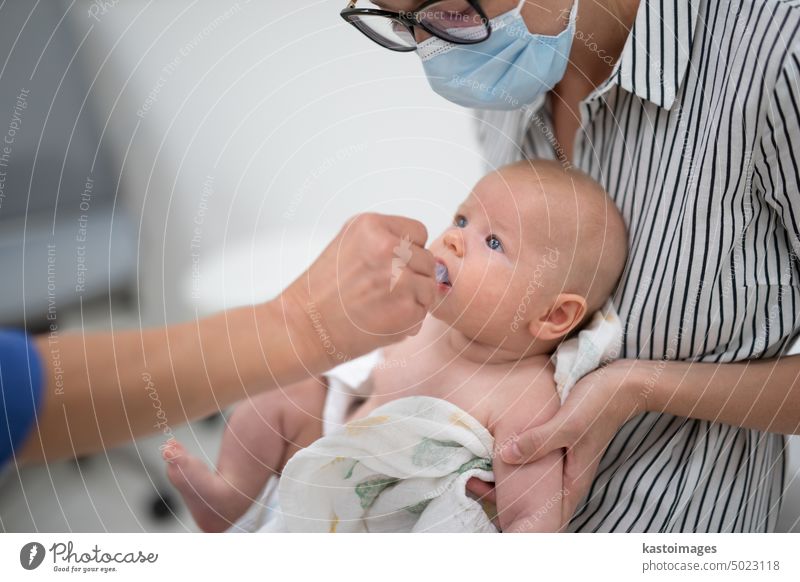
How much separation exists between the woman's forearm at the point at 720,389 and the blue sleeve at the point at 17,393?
556 millimetres

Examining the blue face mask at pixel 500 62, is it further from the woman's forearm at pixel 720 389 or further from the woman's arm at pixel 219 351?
the woman's forearm at pixel 720 389

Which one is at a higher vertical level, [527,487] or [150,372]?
[150,372]

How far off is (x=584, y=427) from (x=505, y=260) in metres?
0.19

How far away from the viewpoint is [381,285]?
678mm

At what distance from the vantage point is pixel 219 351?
66cm

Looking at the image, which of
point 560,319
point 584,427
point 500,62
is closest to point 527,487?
point 584,427

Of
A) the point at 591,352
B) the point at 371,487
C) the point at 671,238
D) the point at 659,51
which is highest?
the point at 659,51

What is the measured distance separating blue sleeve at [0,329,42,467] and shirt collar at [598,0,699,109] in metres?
0.62

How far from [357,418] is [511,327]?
19 centimetres

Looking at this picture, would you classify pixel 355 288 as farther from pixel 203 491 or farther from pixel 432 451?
pixel 203 491

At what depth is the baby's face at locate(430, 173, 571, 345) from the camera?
785 millimetres
